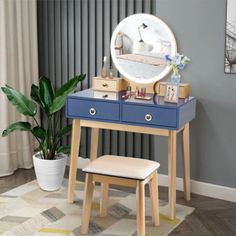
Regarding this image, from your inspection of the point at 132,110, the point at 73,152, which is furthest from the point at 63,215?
the point at 132,110

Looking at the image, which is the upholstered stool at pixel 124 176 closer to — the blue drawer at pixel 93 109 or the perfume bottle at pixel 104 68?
the blue drawer at pixel 93 109

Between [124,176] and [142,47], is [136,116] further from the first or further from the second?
[142,47]

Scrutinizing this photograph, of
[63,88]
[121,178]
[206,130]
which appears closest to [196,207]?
[206,130]

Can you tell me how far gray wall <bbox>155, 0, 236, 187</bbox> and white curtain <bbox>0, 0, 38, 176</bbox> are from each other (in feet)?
3.82

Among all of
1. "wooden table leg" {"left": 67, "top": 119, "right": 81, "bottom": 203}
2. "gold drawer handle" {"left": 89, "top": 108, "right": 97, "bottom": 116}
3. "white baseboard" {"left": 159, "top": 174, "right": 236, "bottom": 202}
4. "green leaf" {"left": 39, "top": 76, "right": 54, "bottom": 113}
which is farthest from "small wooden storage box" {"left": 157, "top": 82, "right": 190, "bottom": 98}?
"green leaf" {"left": 39, "top": 76, "right": 54, "bottom": 113}

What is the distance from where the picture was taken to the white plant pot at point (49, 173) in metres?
3.77

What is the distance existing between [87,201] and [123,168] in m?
0.31

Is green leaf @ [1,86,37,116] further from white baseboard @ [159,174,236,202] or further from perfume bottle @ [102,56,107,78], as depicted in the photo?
white baseboard @ [159,174,236,202]

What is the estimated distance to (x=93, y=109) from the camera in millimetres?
3395

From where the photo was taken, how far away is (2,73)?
4.08 m

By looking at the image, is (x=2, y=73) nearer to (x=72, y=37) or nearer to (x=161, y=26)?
(x=72, y=37)

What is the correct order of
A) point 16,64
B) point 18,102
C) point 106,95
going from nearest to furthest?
point 106,95, point 18,102, point 16,64

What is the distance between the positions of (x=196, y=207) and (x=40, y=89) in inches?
55.7

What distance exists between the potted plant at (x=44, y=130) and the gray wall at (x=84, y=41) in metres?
0.35
